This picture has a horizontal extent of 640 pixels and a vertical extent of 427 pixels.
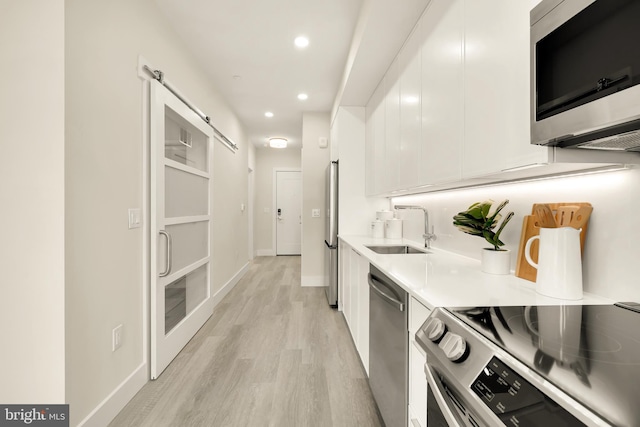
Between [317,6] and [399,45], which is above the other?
[317,6]

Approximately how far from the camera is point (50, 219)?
4.37 feet

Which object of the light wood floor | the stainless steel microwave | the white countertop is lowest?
the light wood floor

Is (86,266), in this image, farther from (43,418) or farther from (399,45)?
(399,45)

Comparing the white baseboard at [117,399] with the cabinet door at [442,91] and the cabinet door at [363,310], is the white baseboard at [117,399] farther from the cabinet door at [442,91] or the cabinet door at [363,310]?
the cabinet door at [442,91]

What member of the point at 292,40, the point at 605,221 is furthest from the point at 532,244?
the point at 292,40

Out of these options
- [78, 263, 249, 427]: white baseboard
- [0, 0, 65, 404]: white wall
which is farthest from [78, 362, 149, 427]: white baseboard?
[0, 0, 65, 404]: white wall

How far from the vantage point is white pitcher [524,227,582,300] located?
935 mm

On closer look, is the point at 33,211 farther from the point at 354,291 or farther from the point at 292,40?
the point at 292,40

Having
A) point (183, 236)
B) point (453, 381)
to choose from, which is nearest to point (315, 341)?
point (183, 236)

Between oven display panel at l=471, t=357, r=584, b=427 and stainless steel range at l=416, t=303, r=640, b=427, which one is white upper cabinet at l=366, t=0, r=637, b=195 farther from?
oven display panel at l=471, t=357, r=584, b=427

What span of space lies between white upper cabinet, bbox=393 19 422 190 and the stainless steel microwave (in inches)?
36.5

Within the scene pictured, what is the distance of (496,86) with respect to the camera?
3.42 ft

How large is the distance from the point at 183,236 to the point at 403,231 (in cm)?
201

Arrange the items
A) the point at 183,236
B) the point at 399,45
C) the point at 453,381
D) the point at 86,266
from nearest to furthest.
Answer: the point at 453,381 < the point at 86,266 < the point at 399,45 < the point at 183,236
